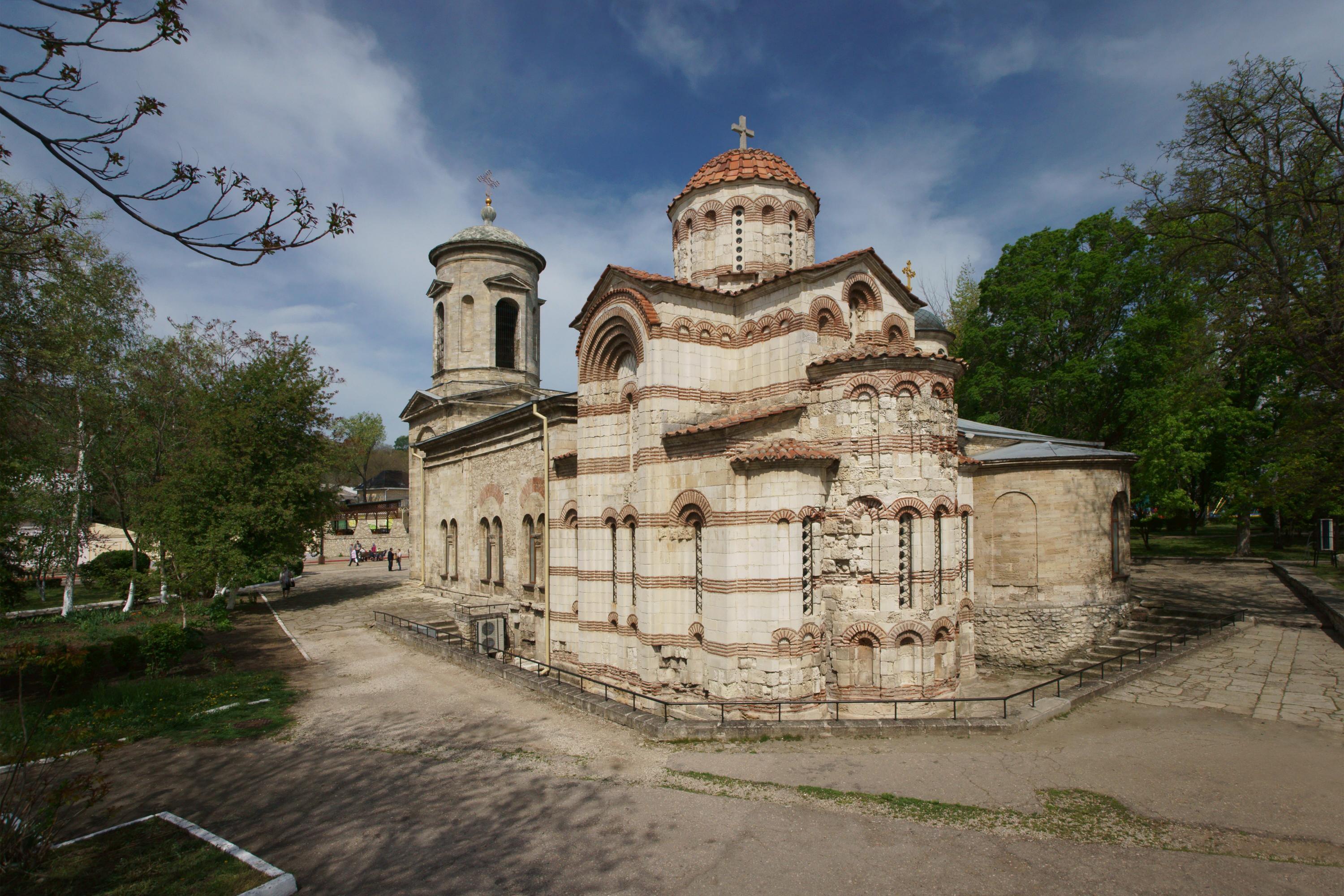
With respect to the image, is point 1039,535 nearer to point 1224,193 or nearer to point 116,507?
point 1224,193

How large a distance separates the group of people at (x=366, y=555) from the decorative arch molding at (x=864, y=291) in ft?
106

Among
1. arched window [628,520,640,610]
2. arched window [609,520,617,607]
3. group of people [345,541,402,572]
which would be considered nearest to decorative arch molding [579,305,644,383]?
arched window [609,520,617,607]

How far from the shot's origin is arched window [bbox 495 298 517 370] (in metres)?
26.6

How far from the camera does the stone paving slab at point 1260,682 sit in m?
10.2

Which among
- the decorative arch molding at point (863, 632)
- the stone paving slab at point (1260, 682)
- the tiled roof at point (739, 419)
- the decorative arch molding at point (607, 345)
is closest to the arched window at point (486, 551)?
the decorative arch molding at point (607, 345)

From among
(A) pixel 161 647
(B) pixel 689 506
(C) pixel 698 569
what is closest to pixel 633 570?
(C) pixel 698 569

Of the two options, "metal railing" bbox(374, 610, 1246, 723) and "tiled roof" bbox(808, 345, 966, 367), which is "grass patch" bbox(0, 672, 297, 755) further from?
"tiled roof" bbox(808, 345, 966, 367)

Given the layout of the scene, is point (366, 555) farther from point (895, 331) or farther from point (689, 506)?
point (895, 331)

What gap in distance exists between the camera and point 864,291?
12820 mm

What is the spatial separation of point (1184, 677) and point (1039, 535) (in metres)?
4.11

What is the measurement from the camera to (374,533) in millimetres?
45438

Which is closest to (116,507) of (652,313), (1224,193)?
(652,313)

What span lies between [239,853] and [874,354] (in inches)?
409

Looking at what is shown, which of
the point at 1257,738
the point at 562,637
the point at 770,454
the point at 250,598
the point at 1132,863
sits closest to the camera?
the point at 1132,863
